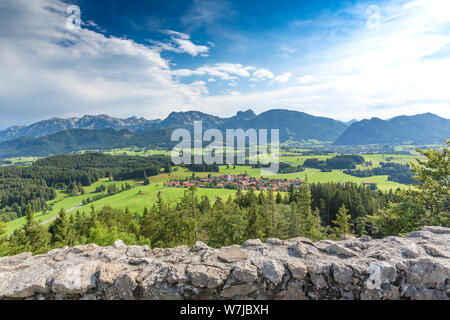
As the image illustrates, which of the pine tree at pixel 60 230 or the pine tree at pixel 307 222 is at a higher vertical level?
the pine tree at pixel 307 222

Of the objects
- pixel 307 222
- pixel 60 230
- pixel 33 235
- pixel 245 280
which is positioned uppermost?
pixel 245 280

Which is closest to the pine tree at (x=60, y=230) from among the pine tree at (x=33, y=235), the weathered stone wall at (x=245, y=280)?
the pine tree at (x=33, y=235)

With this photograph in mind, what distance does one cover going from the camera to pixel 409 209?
1014 cm

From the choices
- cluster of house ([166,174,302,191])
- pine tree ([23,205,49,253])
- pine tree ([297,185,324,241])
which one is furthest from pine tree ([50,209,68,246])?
cluster of house ([166,174,302,191])

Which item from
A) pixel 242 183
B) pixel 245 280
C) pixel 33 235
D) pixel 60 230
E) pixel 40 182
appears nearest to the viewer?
pixel 245 280

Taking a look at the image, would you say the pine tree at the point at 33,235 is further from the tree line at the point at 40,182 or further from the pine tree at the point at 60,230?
the tree line at the point at 40,182

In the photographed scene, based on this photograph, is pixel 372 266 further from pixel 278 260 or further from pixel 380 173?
pixel 380 173

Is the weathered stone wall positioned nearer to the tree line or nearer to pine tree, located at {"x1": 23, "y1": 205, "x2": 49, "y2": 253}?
pine tree, located at {"x1": 23, "y1": 205, "x2": 49, "y2": 253}

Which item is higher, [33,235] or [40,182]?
[33,235]

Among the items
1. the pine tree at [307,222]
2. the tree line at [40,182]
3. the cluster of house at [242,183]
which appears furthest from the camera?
the tree line at [40,182]

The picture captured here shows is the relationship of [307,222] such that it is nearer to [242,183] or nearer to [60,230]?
[60,230]

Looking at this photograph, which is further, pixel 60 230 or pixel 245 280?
pixel 60 230

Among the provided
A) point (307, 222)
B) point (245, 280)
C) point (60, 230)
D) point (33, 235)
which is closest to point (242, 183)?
point (307, 222)

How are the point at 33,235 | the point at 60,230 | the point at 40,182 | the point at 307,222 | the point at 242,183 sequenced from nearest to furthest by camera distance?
the point at 307,222, the point at 33,235, the point at 60,230, the point at 242,183, the point at 40,182
